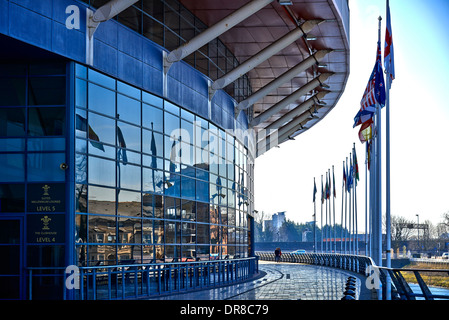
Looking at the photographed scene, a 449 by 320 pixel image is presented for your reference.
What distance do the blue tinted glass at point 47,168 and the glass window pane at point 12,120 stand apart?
3.35 feet

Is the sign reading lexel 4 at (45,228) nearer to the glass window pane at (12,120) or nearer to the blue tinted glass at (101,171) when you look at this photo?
the blue tinted glass at (101,171)

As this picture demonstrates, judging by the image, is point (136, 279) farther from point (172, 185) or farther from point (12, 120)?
point (12, 120)

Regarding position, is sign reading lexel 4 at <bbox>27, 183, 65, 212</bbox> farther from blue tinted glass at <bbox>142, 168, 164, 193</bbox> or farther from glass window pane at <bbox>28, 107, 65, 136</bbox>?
blue tinted glass at <bbox>142, 168, 164, 193</bbox>

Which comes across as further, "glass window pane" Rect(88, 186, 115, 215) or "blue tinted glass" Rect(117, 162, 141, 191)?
"blue tinted glass" Rect(117, 162, 141, 191)

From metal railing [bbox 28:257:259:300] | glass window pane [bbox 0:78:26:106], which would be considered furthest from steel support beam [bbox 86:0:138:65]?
metal railing [bbox 28:257:259:300]

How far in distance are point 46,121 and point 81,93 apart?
135cm

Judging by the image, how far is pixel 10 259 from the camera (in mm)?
21312

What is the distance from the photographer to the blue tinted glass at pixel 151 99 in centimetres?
2603

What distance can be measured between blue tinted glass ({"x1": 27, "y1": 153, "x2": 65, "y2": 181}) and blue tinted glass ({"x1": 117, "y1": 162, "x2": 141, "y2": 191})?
2805 millimetres

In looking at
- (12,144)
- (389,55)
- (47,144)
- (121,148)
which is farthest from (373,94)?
(12,144)

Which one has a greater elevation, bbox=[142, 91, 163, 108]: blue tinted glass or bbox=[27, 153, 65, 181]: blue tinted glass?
bbox=[142, 91, 163, 108]: blue tinted glass

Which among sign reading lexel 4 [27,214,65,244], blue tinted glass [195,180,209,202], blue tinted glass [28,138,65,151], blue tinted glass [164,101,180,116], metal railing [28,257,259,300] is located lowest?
metal railing [28,257,259,300]

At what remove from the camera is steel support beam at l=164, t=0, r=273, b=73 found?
2677cm
